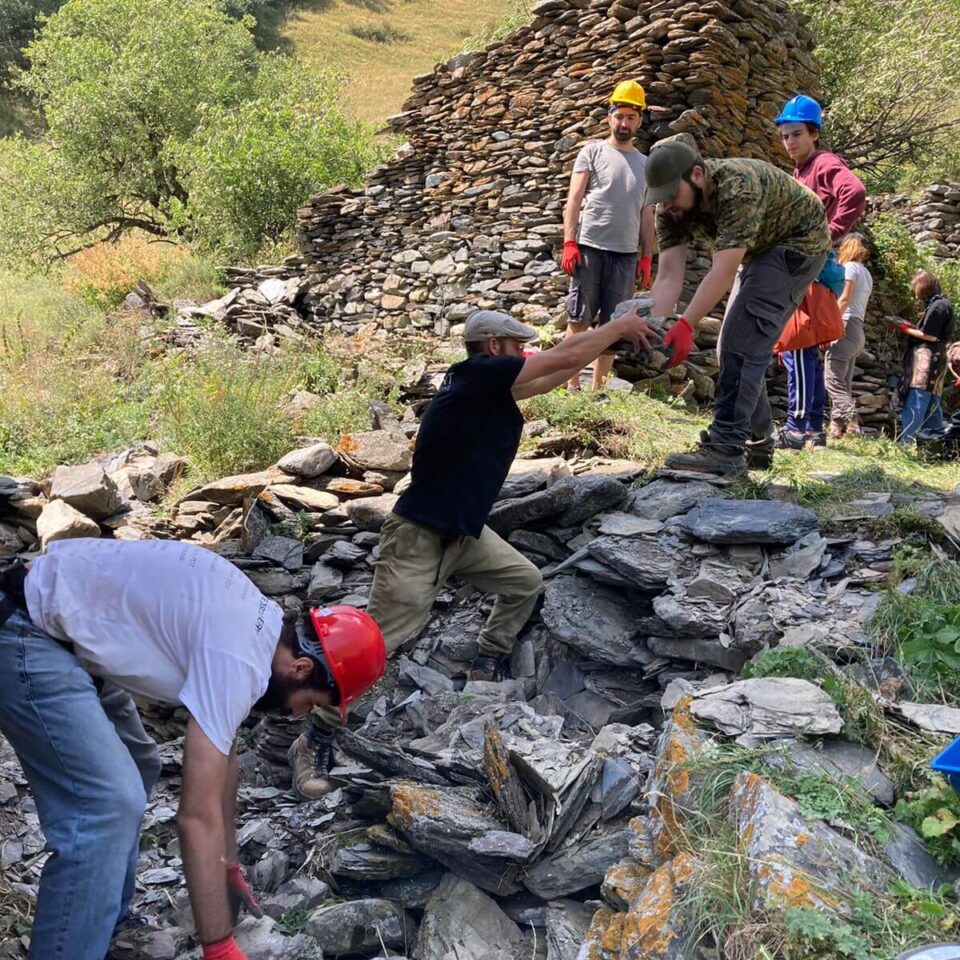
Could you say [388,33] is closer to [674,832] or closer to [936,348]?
[936,348]

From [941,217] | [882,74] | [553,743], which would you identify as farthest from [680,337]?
[882,74]

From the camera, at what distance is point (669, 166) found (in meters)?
3.97

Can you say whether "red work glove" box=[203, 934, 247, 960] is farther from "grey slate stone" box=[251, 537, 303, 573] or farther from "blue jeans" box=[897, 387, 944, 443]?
"blue jeans" box=[897, 387, 944, 443]

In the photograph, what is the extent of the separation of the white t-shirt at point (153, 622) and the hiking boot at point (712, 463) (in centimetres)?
293

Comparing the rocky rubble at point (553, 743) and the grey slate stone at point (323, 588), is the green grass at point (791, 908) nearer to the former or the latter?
the rocky rubble at point (553, 743)

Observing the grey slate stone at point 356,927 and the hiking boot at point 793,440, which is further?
the hiking boot at point 793,440

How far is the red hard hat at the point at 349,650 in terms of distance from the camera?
8.44 ft

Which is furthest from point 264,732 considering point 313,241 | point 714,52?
point 313,241

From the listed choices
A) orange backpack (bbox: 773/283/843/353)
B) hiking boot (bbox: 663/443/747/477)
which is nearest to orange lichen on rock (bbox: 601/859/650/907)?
hiking boot (bbox: 663/443/747/477)

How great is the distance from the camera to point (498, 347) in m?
3.97

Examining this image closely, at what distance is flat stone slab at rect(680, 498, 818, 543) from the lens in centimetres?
411

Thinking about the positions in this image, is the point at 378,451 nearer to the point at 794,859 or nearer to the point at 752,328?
the point at 752,328

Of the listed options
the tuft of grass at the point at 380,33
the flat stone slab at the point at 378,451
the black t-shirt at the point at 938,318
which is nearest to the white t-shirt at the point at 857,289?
the black t-shirt at the point at 938,318

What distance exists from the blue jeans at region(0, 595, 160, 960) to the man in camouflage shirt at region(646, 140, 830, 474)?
272cm
